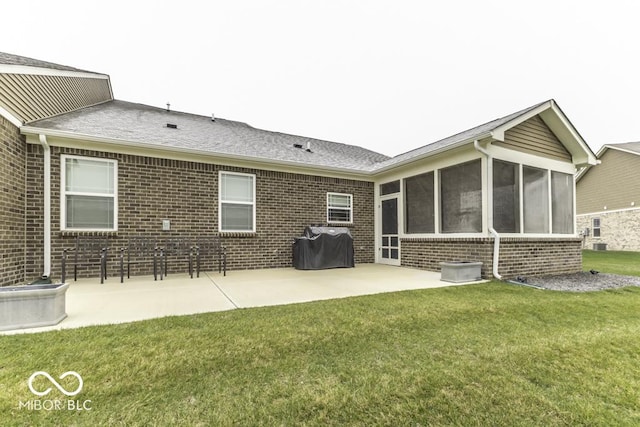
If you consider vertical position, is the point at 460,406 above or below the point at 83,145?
below

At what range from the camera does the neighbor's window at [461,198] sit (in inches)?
252

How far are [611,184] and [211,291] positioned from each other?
25010 mm

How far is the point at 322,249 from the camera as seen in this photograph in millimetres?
7633

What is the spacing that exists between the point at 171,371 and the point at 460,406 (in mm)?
2046

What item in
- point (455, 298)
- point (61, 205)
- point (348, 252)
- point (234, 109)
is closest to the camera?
point (455, 298)

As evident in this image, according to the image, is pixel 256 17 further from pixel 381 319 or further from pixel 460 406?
pixel 460 406

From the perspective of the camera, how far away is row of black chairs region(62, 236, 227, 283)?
5703mm

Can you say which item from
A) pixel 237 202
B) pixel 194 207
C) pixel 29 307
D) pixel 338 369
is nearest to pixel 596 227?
pixel 237 202

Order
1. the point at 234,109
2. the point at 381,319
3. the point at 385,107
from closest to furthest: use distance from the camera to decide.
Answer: the point at 381,319 → the point at 385,107 → the point at 234,109

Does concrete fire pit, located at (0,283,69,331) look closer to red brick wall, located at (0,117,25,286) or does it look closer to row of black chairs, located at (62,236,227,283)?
row of black chairs, located at (62,236,227,283)

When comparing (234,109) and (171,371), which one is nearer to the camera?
(171,371)

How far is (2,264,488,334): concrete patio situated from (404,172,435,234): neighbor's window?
4.72 ft

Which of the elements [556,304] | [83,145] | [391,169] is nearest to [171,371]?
[556,304]

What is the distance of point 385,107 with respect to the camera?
2253cm
